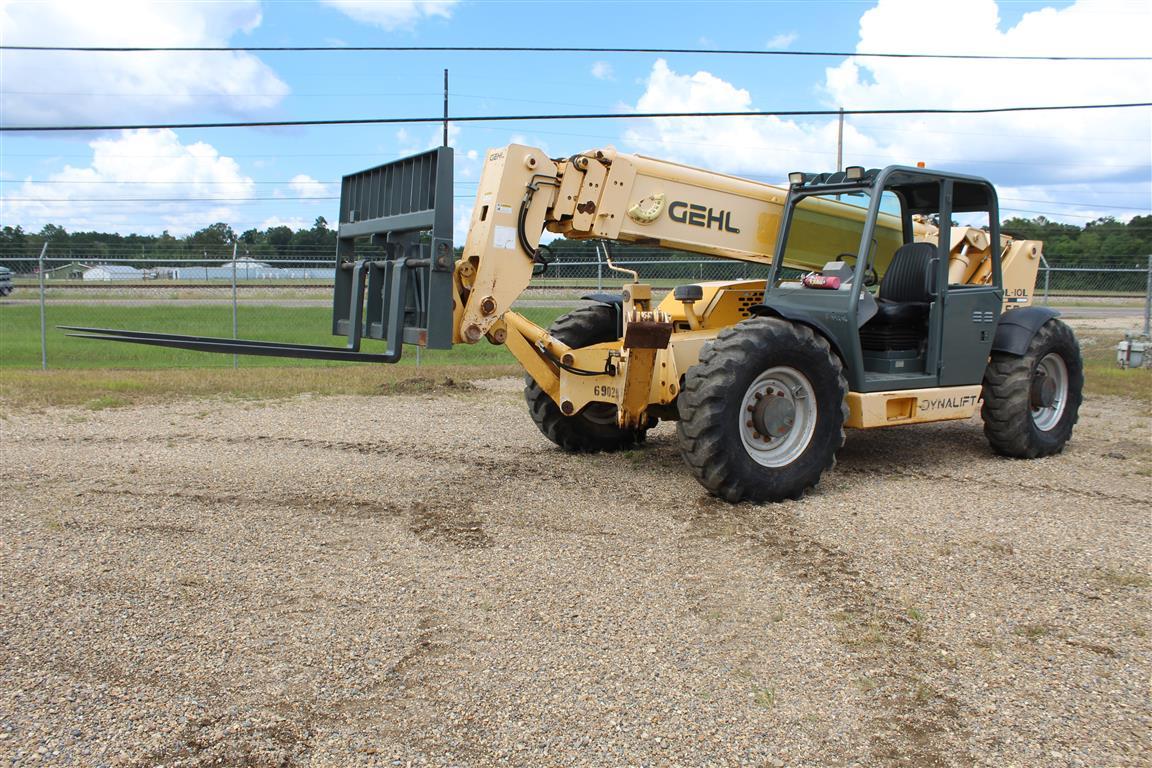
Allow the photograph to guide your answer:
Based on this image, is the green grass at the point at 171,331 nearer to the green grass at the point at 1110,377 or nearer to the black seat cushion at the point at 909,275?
the black seat cushion at the point at 909,275

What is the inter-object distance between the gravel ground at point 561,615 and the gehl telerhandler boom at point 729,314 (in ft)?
1.77

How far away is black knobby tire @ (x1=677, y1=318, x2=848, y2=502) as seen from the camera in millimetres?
6469

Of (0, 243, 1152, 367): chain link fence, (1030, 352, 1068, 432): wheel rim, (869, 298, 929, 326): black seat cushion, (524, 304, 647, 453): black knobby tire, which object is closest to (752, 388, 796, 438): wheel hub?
(869, 298, 929, 326): black seat cushion

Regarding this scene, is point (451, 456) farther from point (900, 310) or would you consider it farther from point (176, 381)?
point (176, 381)

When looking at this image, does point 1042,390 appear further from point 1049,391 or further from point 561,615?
point 561,615

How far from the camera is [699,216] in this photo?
24.4 ft

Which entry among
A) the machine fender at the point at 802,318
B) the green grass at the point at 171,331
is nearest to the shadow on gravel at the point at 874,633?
the machine fender at the point at 802,318

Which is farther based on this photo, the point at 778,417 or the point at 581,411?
the point at 581,411

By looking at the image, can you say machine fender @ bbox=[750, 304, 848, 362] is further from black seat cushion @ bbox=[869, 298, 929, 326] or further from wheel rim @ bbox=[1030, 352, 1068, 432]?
wheel rim @ bbox=[1030, 352, 1068, 432]

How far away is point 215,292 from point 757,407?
28.7 m

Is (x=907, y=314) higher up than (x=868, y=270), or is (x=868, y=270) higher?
(x=868, y=270)

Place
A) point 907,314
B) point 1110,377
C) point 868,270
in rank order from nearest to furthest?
point 868,270 → point 907,314 → point 1110,377

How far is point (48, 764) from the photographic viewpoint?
3.26 m

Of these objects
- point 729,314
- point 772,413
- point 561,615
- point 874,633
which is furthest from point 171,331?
point 874,633
